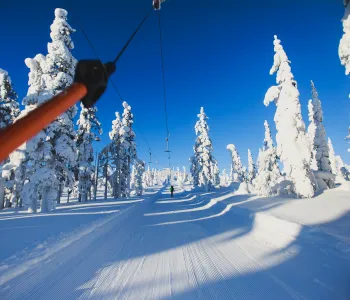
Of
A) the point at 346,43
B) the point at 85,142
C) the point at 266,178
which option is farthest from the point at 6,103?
the point at 266,178

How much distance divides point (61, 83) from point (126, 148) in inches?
809

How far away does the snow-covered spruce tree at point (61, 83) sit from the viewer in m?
16.1

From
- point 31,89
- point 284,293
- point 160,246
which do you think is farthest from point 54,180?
point 284,293

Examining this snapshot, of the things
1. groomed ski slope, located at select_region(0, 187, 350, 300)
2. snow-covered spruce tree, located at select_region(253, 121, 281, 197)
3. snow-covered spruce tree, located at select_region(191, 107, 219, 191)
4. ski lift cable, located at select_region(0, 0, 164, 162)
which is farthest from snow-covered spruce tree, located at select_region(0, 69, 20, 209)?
snow-covered spruce tree, located at select_region(191, 107, 219, 191)

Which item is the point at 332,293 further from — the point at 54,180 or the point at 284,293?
→ the point at 54,180

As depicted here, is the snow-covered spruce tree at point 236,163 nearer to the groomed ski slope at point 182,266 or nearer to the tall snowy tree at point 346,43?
the tall snowy tree at point 346,43

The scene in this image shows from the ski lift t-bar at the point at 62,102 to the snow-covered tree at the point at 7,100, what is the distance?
86.5ft

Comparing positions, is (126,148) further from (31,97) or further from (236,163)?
(236,163)

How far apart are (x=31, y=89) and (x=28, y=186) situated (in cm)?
795

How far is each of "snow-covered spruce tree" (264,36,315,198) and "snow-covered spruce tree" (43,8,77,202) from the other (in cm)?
1887

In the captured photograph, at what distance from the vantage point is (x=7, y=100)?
76.2 ft

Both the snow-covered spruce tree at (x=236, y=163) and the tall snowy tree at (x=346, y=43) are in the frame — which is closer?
the tall snowy tree at (x=346, y=43)

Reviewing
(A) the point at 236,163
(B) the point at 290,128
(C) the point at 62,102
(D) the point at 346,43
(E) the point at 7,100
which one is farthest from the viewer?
(A) the point at 236,163

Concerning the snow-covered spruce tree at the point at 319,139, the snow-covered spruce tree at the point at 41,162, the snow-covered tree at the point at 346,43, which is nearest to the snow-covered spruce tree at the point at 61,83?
the snow-covered spruce tree at the point at 41,162
